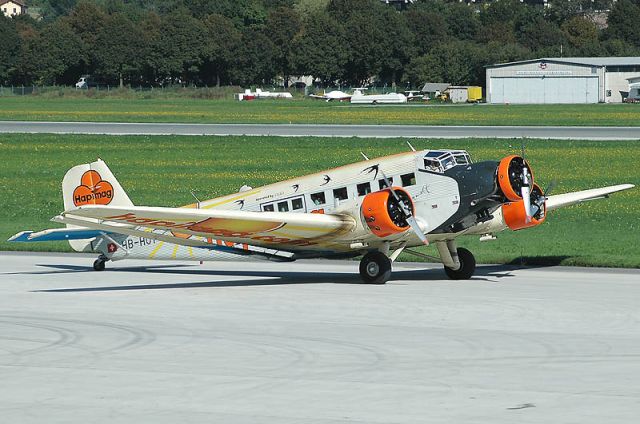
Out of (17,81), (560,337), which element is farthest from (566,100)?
(560,337)

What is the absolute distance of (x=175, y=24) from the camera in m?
191

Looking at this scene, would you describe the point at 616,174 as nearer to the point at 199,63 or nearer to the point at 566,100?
the point at 566,100

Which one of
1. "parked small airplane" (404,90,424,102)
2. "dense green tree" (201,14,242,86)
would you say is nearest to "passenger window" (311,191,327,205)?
"parked small airplane" (404,90,424,102)

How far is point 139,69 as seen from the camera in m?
190

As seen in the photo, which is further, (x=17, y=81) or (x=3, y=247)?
(x=17, y=81)

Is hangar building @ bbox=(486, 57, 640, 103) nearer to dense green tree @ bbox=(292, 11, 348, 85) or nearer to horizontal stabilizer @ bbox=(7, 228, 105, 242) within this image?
dense green tree @ bbox=(292, 11, 348, 85)

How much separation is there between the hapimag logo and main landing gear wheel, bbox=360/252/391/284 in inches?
260

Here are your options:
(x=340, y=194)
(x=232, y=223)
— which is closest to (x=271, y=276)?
(x=340, y=194)

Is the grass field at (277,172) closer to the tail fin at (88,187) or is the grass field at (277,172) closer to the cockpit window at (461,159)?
the cockpit window at (461,159)

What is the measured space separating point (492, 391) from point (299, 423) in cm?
310

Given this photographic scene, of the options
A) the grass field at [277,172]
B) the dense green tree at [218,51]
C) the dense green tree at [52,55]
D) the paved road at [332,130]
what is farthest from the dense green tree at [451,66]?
the grass field at [277,172]

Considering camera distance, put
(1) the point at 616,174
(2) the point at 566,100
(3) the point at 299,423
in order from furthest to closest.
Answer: (2) the point at 566,100 → (1) the point at 616,174 → (3) the point at 299,423

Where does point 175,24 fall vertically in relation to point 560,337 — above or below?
above

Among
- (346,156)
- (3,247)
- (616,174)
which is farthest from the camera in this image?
(346,156)
